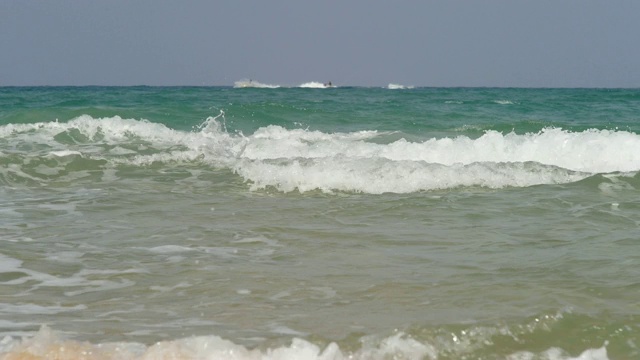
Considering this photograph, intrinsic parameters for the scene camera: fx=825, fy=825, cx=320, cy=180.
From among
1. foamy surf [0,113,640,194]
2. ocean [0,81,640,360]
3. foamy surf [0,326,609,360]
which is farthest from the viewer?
foamy surf [0,113,640,194]

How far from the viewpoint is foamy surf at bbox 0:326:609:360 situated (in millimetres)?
3350

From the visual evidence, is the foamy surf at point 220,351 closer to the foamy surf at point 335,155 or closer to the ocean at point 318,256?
the ocean at point 318,256

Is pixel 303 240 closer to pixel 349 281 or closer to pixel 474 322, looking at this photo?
pixel 349 281

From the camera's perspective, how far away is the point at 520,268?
16.0 ft

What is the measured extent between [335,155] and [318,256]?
532cm

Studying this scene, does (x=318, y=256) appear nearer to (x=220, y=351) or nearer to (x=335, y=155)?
(x=220, y=351)

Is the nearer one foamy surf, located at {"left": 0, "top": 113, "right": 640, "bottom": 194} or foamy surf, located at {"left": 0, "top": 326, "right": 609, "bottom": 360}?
foamy surf, located at {"left": 0, "top": 326, "right": 609, "bottom": 360}

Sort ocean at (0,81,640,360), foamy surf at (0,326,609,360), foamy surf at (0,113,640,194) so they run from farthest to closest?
foamy surf at (0,113,640,194) → ocean at (0,81,640,360) → foamy surf at (0,326,609,360)

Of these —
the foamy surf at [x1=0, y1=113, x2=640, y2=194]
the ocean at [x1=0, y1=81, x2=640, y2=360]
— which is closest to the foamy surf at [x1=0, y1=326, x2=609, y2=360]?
the ocean at [x1=0, y1=81, x2=640, y2=360]

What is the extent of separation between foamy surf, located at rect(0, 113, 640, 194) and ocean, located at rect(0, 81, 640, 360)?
4cm

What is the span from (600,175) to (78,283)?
6.07m

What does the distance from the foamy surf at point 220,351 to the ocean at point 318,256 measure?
10 millimetres

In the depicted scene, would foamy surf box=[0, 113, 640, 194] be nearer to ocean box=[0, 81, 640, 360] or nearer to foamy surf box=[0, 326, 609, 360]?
ocean box=[0, 81, 640, 360]

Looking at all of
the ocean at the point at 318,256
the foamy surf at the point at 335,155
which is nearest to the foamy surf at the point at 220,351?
the ocean at the point at 318,256
